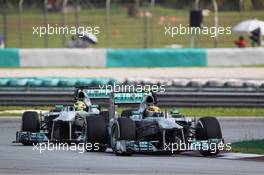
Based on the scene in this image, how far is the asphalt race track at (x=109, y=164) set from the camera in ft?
43.9

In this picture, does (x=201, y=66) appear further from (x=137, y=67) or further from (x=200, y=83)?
(x=200, y=83)

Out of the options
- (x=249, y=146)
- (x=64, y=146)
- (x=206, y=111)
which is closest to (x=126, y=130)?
(x=64, y=146)

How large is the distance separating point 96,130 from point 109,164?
2.06 m

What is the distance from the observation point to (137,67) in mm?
35062

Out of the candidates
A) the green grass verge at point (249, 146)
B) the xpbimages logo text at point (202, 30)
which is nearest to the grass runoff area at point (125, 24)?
the xpbimages logo text at point (202, 30)

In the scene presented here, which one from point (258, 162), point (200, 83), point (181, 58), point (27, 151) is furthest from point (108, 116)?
point (181, 58)

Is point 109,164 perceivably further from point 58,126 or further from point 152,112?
point 58,126

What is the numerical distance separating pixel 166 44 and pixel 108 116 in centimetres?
2828

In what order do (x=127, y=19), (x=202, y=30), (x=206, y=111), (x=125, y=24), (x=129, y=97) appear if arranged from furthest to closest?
(x=125, y=24), (x=127, y=19), (x=202, y=30), (x=206, y=111), (x=129, y=97)

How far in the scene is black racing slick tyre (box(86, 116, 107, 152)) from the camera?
53.3 ft

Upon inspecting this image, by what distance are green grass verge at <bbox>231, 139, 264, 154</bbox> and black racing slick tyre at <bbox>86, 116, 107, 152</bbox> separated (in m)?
2.16

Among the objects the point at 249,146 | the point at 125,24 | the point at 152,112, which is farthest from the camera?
the point at 125,24

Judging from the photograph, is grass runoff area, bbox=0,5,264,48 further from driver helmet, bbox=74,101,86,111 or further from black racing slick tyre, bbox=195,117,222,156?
black racing slick tyre, bbox=195,117,222,156

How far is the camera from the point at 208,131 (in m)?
15.6
